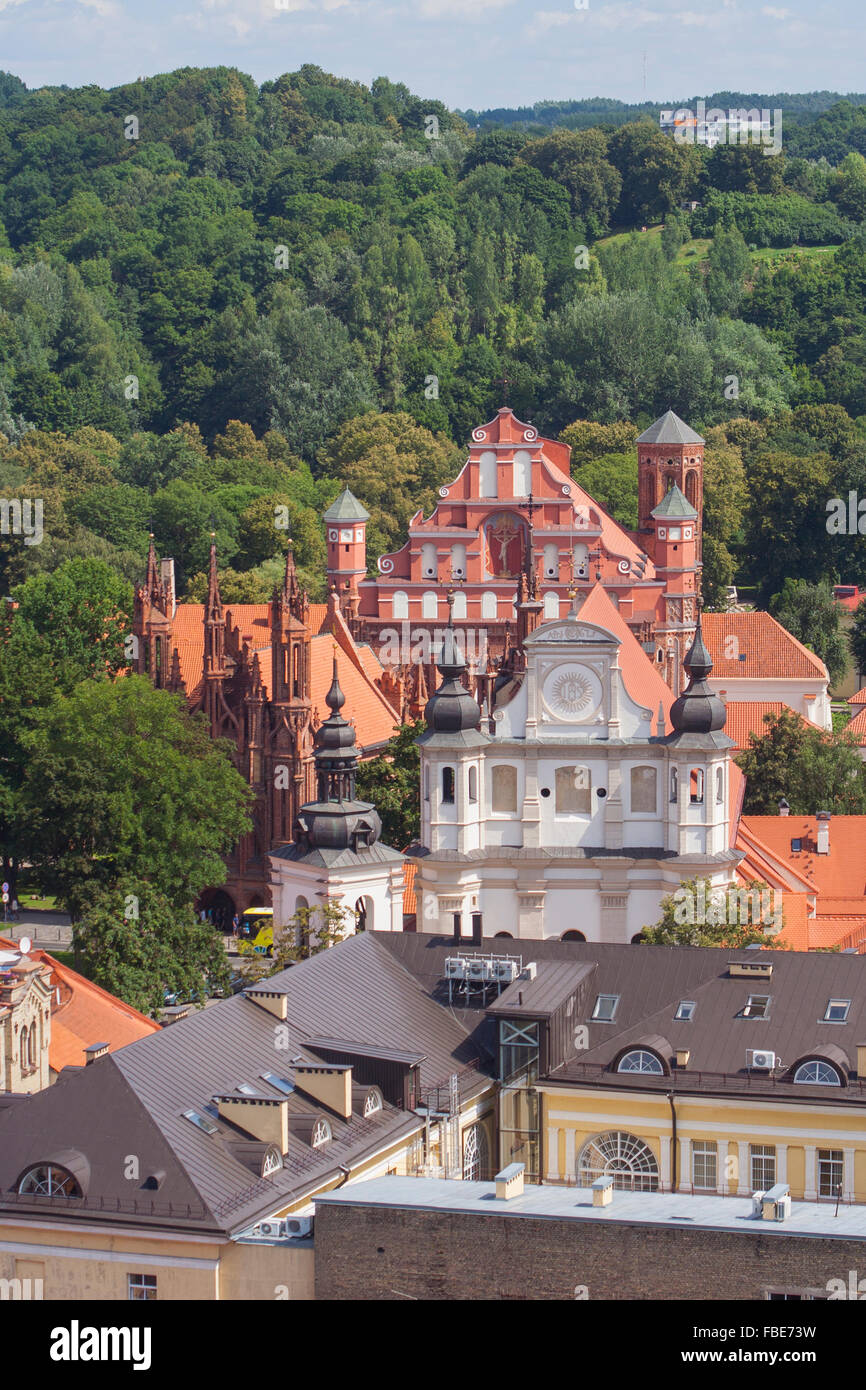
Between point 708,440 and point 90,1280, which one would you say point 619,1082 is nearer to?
point 90,1280

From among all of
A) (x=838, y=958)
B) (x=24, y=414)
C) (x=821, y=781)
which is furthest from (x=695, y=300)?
(x=838, y=958)

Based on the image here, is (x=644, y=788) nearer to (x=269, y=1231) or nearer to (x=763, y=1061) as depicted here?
(x=763, y=1061)

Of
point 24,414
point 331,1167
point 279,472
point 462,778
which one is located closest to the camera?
point 331,1167

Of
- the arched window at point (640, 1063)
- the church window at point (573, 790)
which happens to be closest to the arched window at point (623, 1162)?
the arched window at point (640, 1063)

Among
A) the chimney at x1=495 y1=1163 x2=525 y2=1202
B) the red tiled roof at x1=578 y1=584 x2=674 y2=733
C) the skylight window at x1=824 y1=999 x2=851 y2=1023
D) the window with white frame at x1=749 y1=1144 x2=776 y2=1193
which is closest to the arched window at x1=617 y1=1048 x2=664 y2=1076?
the window with white frame at x1=749 y1=1144 x2=776 y2=1193

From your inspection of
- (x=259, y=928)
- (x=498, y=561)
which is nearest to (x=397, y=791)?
(x=259, y=928)
